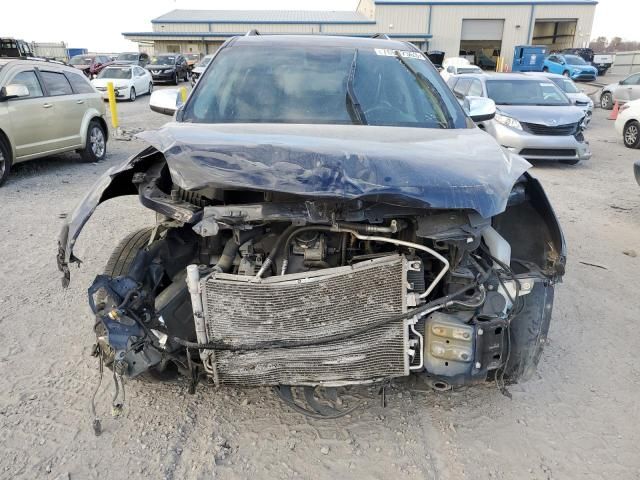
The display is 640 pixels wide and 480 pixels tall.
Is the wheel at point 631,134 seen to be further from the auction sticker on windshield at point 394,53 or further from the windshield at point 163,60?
the windshield at point 163,60

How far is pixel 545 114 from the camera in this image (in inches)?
368

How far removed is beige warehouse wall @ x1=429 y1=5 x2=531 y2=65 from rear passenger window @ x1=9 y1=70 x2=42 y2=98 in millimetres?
39676

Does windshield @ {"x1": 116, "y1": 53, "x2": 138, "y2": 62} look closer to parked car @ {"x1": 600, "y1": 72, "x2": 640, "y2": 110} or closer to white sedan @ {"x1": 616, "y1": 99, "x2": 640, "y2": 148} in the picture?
parked car @ {"x1": 600, "y1": 72, "x2": 640, "y2": 110}

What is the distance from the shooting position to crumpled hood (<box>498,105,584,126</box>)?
30.1 ft

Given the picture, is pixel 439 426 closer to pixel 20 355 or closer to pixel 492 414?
pixel 492 414

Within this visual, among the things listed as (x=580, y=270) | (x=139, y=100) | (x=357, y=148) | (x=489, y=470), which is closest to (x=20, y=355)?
(x=357, y=148)

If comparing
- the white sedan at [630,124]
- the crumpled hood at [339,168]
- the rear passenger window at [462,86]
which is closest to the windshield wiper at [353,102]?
the crumpled hood at [339,168]

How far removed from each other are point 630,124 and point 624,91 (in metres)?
7.24

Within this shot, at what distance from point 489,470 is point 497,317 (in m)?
0.71

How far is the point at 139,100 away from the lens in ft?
67.4

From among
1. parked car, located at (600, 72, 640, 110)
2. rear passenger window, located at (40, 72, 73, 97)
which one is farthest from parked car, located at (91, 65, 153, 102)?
parked car, located at (600, 72, 640, 110)

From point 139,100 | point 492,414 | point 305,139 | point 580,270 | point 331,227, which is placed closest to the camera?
point 331,227

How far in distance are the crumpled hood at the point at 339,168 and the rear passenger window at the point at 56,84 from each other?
22.6ft

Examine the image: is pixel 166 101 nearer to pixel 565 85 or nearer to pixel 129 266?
pixel 129 266
